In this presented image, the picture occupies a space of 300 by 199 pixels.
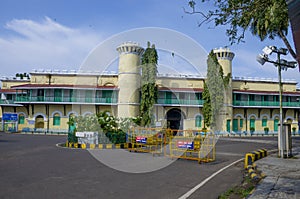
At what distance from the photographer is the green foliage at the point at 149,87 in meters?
30.3

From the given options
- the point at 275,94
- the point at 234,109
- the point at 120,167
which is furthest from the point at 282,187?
the point at 275,94

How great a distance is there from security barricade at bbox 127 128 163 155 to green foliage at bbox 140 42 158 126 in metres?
13.3

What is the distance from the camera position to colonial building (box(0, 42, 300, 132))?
104 ft

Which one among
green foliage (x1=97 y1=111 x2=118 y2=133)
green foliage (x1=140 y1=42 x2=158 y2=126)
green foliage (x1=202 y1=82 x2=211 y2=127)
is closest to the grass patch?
green foliage (x1=97 y1=111 x2=118 y2=133)

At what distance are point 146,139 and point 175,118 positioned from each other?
66.3ft

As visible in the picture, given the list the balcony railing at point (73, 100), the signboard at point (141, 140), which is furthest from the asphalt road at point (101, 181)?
the balcony railing at point (73, 100)

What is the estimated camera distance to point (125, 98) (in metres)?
31.2

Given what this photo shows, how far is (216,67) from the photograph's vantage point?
32750 mm

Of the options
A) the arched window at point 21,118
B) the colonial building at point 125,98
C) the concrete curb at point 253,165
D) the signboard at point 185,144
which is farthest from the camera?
the arched window at point 21,118

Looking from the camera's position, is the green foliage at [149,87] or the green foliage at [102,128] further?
the green foliage at [149,87]

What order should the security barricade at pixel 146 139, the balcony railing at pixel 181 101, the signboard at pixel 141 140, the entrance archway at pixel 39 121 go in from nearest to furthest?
1. the signboard at pixel 141 140
2. the security barricade at pixel 146 139
3. the balcony railing at pixel 181 101
4. the entrance archway at pixel 39 121

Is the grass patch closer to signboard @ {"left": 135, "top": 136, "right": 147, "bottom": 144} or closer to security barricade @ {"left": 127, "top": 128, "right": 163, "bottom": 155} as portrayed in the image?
security barricade @ {"left": 127, "top": 128, "right": 163, "bottom": 155}

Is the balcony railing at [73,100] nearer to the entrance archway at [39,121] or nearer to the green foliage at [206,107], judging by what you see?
the entrance archway at [39,121]

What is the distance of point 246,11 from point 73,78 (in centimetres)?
3052
